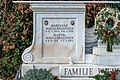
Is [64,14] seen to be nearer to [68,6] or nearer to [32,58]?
[68,6]

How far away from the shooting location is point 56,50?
775cm

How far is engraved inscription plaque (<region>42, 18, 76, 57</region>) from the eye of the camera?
25.4 ft

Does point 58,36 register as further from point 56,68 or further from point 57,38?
point 56,68

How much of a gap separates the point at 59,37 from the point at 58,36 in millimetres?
27

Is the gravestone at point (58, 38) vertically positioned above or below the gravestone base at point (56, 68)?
above

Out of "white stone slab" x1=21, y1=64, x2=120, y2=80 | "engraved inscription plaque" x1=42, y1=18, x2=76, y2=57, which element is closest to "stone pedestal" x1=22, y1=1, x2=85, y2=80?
"engraved inscription plaque" x1=42, y1=18, x2=76, y2=57

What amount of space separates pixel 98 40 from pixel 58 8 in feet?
3.17

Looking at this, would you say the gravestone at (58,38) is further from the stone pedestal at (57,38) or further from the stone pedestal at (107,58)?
the stone pedestal at (107,58)

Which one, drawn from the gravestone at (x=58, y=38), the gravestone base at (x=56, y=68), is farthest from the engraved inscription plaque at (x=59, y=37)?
the gravestone base at (x=56, y=68)

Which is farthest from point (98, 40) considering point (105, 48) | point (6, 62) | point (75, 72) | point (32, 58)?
point (6, 62)

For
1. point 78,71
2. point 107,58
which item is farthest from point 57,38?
point 107,58

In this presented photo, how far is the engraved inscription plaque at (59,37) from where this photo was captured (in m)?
7.74

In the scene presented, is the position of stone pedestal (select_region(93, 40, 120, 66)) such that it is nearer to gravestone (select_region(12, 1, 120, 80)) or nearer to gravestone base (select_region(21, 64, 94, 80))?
gravestone (select_region(12, 1, 120, 80))

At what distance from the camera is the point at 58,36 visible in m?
7.75
